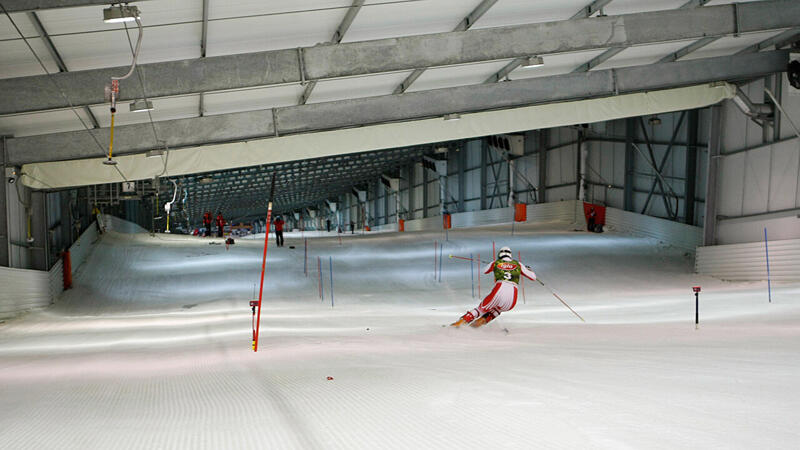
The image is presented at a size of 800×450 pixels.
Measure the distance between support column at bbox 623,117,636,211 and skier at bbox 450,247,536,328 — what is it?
22384mm

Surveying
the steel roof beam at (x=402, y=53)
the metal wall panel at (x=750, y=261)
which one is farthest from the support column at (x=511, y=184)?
the steel roof beam at (x=402, y=53)

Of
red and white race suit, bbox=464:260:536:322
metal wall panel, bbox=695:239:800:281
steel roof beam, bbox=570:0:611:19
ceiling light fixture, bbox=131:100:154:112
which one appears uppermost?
steel roof beam, bbox=570:0:611:19

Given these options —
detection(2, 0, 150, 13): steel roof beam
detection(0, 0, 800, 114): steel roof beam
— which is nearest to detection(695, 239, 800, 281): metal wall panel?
detection(0, 0, 800, 114): steel roof beam

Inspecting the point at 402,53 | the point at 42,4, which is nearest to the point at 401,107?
the point at 402,53

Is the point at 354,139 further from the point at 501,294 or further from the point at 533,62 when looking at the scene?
the point at 501,294

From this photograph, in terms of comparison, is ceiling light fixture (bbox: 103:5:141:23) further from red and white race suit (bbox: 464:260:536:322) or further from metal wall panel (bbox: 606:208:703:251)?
metal wall panel (bbox: 606:208:703:251)

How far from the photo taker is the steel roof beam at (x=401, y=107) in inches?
623

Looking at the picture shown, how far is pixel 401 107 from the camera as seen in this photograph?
53.7 feet

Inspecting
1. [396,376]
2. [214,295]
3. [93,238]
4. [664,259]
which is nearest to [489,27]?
[396,376]

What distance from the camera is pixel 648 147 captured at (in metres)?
30.0

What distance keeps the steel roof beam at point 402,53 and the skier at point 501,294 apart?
14.7 feet

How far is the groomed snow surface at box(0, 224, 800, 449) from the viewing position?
3.85 meters

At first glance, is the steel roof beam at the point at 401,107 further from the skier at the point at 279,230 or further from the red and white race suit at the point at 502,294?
the skier at the point at 279,230

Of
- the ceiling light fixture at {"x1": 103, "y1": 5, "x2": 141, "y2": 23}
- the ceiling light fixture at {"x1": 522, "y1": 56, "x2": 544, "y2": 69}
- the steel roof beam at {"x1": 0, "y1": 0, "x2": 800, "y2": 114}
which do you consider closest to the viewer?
the ceiling light fixture at {"x1": 103, "y1": 5, "x2": 141, "y2": 23}
